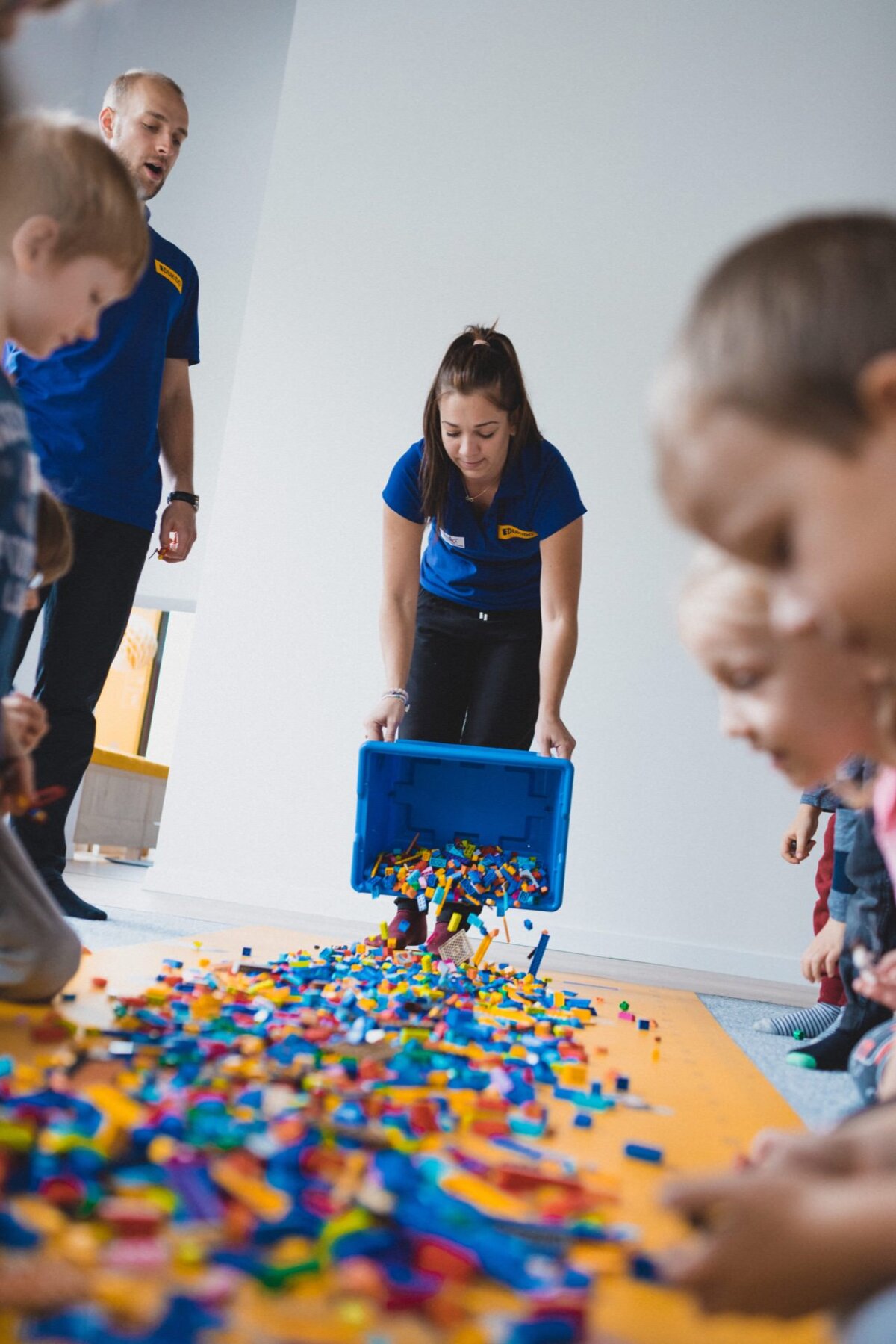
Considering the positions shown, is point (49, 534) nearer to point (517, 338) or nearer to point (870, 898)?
point (870, 898)

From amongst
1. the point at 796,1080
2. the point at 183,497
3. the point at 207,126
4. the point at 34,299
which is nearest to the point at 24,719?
the point at 34,299

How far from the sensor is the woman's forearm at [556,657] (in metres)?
2.11

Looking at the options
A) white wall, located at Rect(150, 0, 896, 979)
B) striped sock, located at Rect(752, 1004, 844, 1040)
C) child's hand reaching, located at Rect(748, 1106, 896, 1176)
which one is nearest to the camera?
child's hand reaching, located at Rect(748, 1106, 896, 1176)

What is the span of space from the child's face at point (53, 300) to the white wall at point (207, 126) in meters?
3.01

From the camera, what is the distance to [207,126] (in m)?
4.28

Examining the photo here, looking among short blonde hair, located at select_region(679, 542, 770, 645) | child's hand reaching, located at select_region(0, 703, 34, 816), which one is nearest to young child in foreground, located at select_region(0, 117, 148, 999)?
child's hand reaching, located at select_region(0, 703, 34, 816)

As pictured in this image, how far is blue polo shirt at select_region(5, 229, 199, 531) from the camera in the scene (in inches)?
80.4

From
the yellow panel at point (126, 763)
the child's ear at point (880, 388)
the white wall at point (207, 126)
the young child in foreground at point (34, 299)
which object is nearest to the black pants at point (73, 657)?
the young child in foreground at point (34, 299)

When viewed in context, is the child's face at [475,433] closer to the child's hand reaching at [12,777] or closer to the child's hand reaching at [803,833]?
the child's hand reaching at [803,833]

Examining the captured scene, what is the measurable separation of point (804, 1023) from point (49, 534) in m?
1.49

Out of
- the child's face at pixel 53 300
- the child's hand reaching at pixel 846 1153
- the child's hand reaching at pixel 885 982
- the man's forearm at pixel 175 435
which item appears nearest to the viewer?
the child's hand reaching at pixel 846 1153

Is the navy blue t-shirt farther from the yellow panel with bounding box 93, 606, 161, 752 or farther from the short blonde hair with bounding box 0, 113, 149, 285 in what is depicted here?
the yellow panel with bounding box 93, 606, 161, 752

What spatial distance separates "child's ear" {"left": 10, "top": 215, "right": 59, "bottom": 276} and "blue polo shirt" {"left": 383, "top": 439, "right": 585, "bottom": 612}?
3.68 feet

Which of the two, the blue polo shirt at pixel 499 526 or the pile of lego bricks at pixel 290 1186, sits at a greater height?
the blue polo shirt at pixel 499 526
